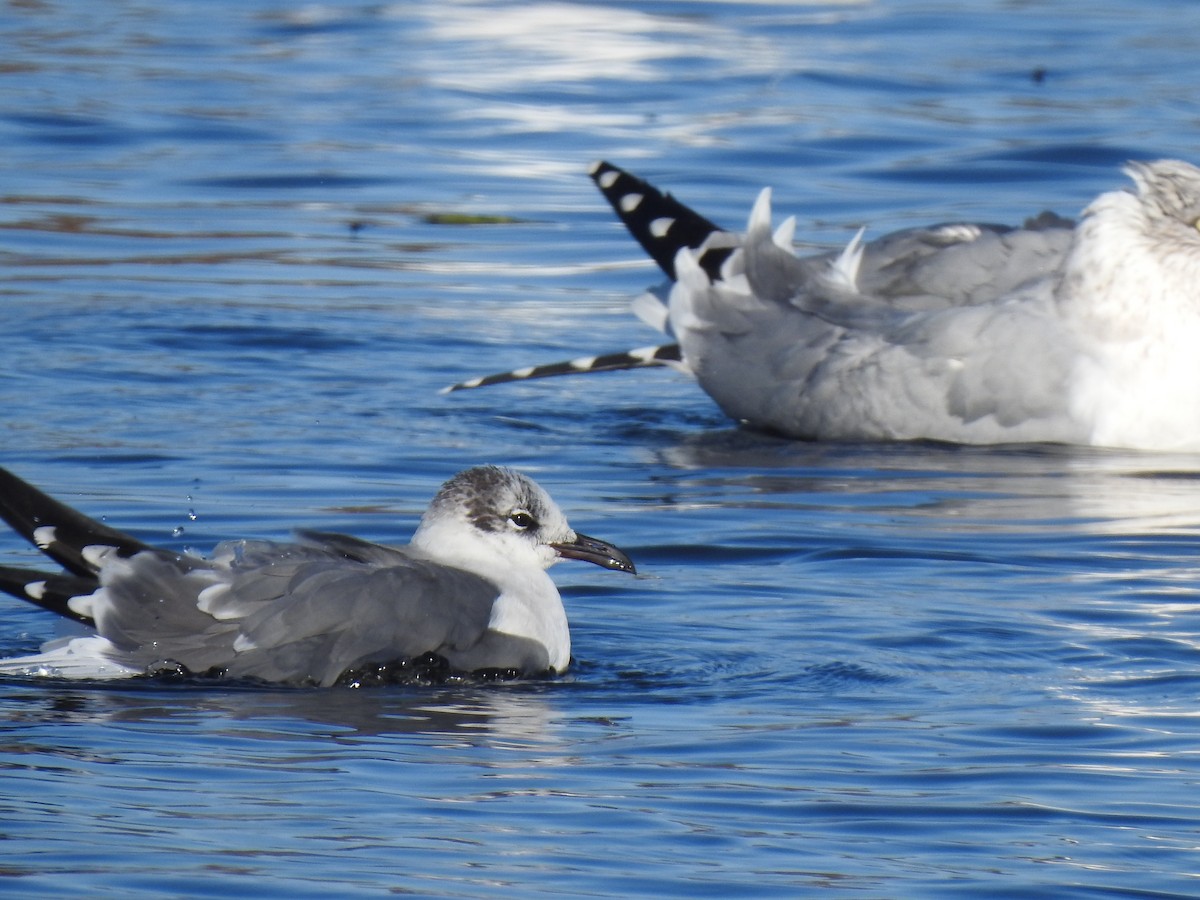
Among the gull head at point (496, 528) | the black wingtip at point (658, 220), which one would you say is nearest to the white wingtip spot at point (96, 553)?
the gull head at point (496, 528)

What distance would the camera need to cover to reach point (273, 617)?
709cm

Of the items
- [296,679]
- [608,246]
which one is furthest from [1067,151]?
[296,679]

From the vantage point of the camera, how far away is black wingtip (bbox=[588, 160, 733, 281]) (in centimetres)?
1202

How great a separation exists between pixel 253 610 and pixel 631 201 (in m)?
5.64

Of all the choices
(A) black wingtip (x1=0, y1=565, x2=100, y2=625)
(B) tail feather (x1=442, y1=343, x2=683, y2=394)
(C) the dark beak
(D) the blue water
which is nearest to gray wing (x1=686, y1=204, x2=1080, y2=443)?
(B) tail feather (x1=442, y1=343, x2=683, y2=394)

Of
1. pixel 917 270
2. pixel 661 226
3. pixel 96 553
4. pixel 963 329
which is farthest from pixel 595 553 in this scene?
pixel 661 226

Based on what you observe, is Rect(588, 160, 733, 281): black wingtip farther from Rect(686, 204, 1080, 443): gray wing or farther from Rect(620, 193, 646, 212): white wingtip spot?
Rect(686, 204, 1080, 443): gray wing

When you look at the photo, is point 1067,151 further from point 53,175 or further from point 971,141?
point 53,175

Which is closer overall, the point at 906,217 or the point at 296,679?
the point at 296,679

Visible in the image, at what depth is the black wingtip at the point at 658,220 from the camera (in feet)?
39.4

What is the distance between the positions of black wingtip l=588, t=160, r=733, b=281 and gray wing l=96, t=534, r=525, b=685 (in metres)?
4.89

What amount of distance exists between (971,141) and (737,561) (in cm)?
915

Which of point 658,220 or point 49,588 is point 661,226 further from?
point 49,588

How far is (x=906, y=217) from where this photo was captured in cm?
1516
